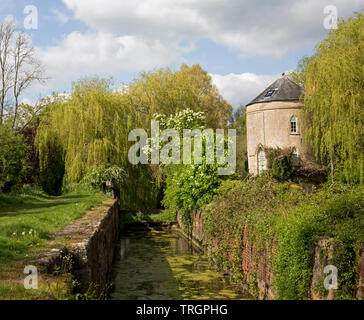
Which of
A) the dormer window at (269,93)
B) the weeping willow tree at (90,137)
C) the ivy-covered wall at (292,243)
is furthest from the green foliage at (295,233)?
the dormer window at (269,93)

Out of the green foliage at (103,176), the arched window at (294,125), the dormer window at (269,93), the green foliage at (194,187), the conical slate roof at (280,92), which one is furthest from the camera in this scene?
the dormer window at (269,93)

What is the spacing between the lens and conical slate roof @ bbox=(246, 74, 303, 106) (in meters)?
26.8

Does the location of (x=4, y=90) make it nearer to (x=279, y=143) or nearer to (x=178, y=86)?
(x=178, y=86)

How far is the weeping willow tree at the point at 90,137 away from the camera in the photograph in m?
23.7

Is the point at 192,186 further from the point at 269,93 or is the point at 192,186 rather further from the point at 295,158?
the point at 269,93

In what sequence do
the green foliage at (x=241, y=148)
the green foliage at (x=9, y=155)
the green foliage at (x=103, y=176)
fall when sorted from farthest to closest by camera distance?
the green foliage at (x=241, y=148), the green foliage at (x=103, y=176), the green foliage at (x=9, y=155)

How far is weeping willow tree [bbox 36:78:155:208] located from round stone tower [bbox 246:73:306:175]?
25.9 feet

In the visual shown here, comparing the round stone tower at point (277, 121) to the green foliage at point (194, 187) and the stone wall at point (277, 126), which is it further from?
the green foliage at point (194, 187)

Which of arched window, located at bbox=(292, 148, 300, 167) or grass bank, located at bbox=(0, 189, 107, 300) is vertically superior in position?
arched window, located at bbox=(292, 148, 300, 167)

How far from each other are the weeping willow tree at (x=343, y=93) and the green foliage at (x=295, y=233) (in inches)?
302

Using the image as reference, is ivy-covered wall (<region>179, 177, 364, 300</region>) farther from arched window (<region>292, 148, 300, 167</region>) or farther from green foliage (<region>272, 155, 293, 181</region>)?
arched window (<region>292, 148, 300, 167</region>)

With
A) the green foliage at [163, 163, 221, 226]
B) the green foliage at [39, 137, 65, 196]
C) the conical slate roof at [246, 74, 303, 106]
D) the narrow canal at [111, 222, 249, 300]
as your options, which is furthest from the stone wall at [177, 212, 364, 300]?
the conical slate roof at [246, 74, 303, 106]
